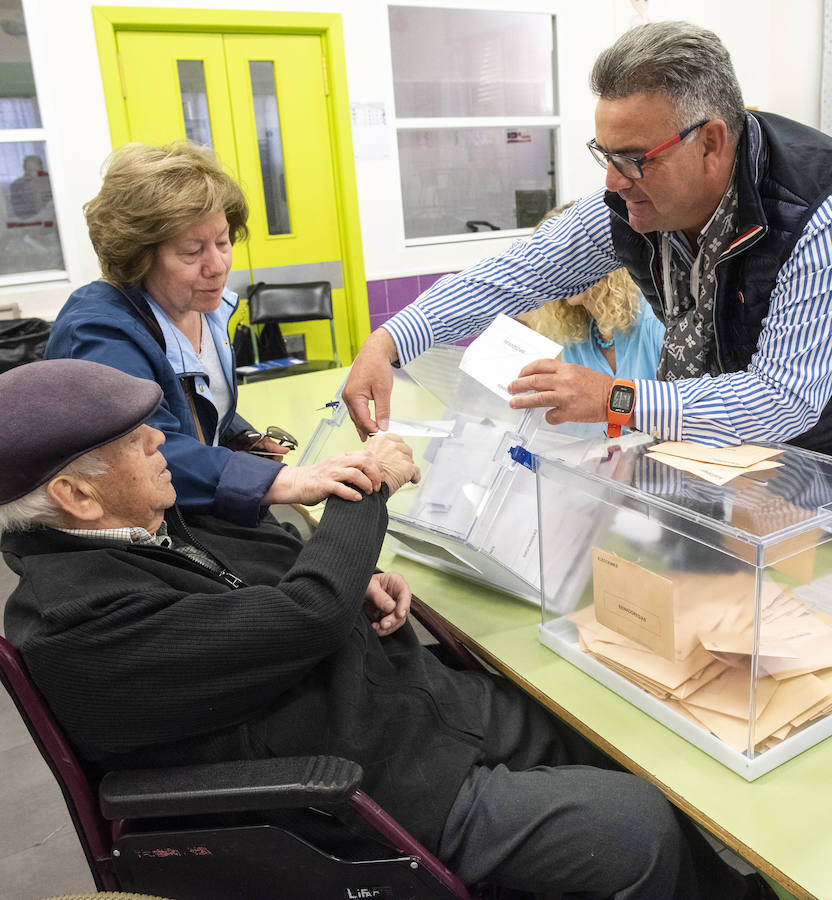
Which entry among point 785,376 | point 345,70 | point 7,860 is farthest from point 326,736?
point 345,70

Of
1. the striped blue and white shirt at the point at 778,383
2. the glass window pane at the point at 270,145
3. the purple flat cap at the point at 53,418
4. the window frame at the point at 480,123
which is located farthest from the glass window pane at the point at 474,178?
the purple flat cap at the point at 53,418

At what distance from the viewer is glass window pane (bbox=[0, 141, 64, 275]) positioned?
475 centimetres

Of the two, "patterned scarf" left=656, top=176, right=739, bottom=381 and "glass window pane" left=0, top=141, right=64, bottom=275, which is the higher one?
"glass window pane" left=0, top=141, right=64, bottom=275

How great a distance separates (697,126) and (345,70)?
449cm

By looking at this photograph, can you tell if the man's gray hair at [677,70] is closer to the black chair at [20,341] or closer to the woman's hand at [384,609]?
the woman's hand at [384,609]

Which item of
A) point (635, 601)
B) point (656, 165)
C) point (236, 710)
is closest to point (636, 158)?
point (656, 165)

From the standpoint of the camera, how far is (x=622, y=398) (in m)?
1.37

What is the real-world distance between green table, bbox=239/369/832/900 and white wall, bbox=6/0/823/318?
414 cm

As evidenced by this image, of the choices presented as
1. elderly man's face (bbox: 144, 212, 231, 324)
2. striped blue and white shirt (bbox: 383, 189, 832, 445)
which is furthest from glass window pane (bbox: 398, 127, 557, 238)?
striped blue and white shirt (bbox: 383, 189, 832, 445)

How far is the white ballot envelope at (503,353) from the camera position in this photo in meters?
1.42

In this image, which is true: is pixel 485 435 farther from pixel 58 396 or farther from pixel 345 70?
pixel 345 70

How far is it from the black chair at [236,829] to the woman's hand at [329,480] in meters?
0.45

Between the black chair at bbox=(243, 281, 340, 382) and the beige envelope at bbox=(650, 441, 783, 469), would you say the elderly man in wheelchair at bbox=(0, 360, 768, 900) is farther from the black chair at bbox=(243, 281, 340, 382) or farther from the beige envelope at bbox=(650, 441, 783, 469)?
the black chair at bbox=(243, 281, 340, 382)

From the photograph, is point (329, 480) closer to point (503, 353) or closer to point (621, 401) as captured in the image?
point (503, 353)
